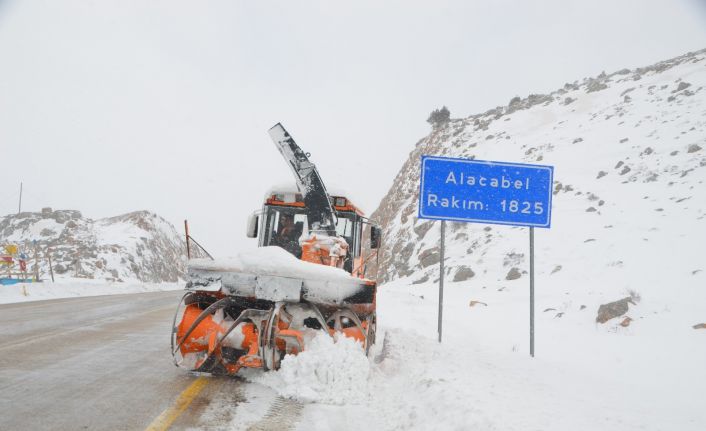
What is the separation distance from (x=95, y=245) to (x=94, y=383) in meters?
48.9

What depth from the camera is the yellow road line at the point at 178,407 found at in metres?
3.50

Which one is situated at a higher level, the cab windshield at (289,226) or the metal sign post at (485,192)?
the metal sign post at (485,192)

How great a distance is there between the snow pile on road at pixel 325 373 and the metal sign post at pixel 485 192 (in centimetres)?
334

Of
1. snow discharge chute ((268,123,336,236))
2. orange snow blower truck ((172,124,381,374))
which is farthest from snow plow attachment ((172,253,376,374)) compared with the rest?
snow discharge chute ((268,123,336,236))

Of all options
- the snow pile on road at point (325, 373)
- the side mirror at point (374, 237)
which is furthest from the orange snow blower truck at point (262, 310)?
the side mirror at point (374, 237)

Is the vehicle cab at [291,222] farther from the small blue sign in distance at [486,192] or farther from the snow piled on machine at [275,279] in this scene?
the snow piled on machine at [275,279]

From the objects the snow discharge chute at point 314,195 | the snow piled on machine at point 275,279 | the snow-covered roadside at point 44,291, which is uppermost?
the snow discharge chute at point 314,195

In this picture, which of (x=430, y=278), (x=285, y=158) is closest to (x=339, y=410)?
(x=285, y=158)

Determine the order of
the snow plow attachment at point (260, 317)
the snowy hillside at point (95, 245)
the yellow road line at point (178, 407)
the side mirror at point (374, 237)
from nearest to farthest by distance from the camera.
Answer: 1. the yellow road line at point (178, 407)
2. the snow plow attachment at point (260, 317)
3. the side mirror at point (374, 237)
4. the snowy hillside at point (95, 245)

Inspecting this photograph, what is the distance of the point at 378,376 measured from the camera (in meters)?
5.23

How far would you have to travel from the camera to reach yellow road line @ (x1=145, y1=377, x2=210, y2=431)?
350 centimetres

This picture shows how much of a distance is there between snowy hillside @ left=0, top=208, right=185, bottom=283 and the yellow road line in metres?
38.8

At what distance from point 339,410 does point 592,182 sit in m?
26.5

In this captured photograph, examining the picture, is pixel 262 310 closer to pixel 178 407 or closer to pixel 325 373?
Answer: pixel 325 373
